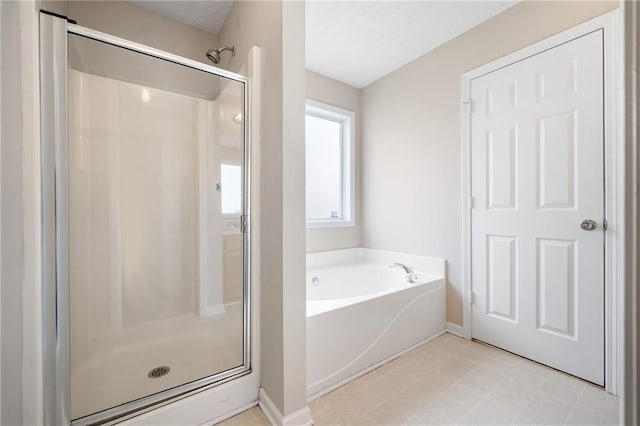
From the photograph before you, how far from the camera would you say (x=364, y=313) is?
1.69 meters

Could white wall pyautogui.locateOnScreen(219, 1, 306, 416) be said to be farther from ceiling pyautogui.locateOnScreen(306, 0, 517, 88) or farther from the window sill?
the window sill

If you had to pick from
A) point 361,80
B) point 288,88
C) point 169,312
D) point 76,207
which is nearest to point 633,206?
point 288,88

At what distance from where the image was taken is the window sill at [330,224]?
2705 mm

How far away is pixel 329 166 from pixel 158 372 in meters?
2.25

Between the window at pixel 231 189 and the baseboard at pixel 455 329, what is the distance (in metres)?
1.94

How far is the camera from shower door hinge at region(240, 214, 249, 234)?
148 centimetres

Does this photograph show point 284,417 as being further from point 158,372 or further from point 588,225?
point 588,225

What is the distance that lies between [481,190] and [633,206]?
1786 mm

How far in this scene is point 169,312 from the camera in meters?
1.66

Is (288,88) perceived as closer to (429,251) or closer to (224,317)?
(224,317)

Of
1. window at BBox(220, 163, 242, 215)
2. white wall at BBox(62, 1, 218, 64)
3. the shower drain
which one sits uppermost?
white wall at BBox(62, 1, 218, 64)

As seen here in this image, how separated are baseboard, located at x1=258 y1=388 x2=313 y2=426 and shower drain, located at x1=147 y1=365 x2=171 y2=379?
556 millimetres

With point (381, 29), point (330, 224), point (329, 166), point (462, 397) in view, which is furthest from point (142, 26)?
point (462, 397)

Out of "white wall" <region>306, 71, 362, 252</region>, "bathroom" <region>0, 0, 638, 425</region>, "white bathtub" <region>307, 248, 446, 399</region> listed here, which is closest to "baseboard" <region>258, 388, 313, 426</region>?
"bathroom" <region>0, 0, 638, 425</region>
